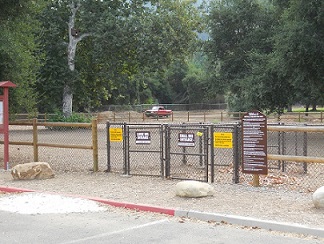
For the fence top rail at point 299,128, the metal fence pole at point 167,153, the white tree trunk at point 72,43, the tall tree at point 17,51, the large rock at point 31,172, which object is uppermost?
the white tree trunk at point 72,43

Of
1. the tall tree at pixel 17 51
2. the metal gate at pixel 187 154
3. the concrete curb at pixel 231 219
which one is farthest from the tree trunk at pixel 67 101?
the concrete curb at pixel 231 219

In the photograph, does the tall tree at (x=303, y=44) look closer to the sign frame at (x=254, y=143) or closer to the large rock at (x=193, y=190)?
the sign frame at (x=254, y=143)

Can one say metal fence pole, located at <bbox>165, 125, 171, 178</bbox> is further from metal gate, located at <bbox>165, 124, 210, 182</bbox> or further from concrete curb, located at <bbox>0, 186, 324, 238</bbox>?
concrete curb, located at <bbox>0, 186, 324, 238</bbox>

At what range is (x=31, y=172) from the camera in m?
13.0

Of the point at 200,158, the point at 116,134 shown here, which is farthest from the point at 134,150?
the point at 200,158

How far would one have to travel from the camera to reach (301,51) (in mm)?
24359

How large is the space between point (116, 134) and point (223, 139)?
126 inches

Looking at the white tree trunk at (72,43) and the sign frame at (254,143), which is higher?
the white tree trunk at (72,43)

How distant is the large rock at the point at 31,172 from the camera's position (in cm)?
1285

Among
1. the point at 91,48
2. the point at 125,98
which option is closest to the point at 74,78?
the point at 91,48

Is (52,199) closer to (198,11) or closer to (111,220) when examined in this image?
(111,220)

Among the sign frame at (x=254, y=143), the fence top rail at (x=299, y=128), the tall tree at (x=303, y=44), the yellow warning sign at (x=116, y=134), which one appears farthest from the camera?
the tall tree at (x=303, y=44)

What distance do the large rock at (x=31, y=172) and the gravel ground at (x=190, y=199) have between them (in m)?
0.21

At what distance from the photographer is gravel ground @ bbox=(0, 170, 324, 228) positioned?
870 cm
